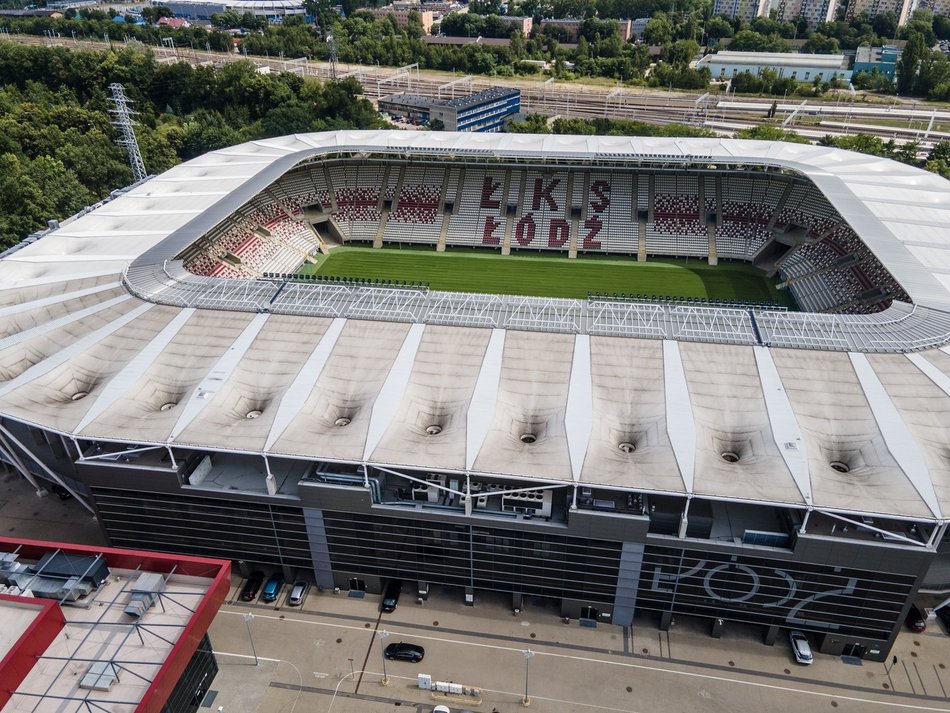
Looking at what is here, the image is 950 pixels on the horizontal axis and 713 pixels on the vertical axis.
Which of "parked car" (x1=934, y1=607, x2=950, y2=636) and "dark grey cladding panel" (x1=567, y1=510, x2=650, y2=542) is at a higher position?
"dark grey cladding panel" (x1=567, y1=510, x2=650, y2=542)

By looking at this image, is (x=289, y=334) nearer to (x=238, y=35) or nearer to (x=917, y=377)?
(x=917, y=377)

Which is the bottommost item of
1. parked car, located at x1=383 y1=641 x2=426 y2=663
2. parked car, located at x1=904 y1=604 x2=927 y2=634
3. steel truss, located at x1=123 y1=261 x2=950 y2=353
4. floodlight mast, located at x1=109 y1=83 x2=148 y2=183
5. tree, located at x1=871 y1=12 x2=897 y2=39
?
parked car, located at x1=383 y1=641 x2=426 y2=663

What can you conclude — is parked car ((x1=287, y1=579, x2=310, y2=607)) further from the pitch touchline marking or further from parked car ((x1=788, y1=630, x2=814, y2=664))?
parked car ((x1=788, y1=630, x2=814, y2=664))

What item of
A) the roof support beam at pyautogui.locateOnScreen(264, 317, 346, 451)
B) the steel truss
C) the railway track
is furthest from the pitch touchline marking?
the railway track

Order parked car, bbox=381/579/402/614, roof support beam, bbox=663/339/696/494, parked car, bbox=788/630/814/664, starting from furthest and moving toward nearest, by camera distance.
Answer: parked car, bbox=381/579/402/614 → parked car, bbox=788/630/814/664 → roof support beam, bbox=663/339/696/494

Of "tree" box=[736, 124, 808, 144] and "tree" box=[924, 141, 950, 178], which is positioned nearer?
"tree" box=[924, 141, 950, 178]

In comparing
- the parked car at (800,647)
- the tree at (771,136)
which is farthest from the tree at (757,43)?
the parked car at (800,647)

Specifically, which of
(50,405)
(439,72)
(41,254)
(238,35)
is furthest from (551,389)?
(238,35)
